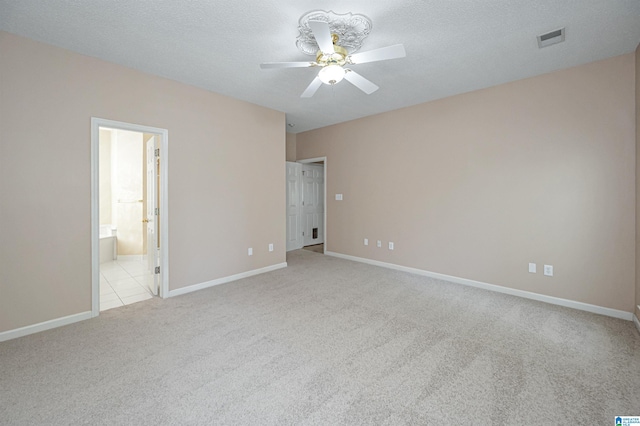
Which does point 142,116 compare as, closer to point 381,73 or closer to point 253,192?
point 253,192

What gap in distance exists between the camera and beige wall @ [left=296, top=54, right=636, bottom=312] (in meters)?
3.01

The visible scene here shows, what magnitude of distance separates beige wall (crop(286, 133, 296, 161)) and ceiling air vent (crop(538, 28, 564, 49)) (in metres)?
4.77

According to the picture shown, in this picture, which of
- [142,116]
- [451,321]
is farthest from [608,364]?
[142,116]

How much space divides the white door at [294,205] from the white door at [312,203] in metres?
0.15

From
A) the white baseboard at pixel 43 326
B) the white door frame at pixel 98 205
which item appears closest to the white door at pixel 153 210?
the white door frame at pixel 98 205

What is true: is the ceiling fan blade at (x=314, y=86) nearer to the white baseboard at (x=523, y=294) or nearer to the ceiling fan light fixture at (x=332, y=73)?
the ceiling fan light fixture at (x=332, y=73)

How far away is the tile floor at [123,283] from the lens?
3.51 metres

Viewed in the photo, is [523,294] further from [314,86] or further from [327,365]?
[314,86]

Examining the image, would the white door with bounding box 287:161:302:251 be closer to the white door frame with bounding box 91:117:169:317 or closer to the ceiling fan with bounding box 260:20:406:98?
the white door frame with bounding box 91:117:169:317

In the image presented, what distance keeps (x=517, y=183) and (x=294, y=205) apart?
13.9 ft

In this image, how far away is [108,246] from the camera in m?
5.53

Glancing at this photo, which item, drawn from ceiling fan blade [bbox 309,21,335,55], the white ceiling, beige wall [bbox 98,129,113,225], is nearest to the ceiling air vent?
the white ceiling

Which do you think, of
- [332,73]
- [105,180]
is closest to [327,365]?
[332,73]

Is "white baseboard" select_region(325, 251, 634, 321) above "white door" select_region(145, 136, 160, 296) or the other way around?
the other way around
